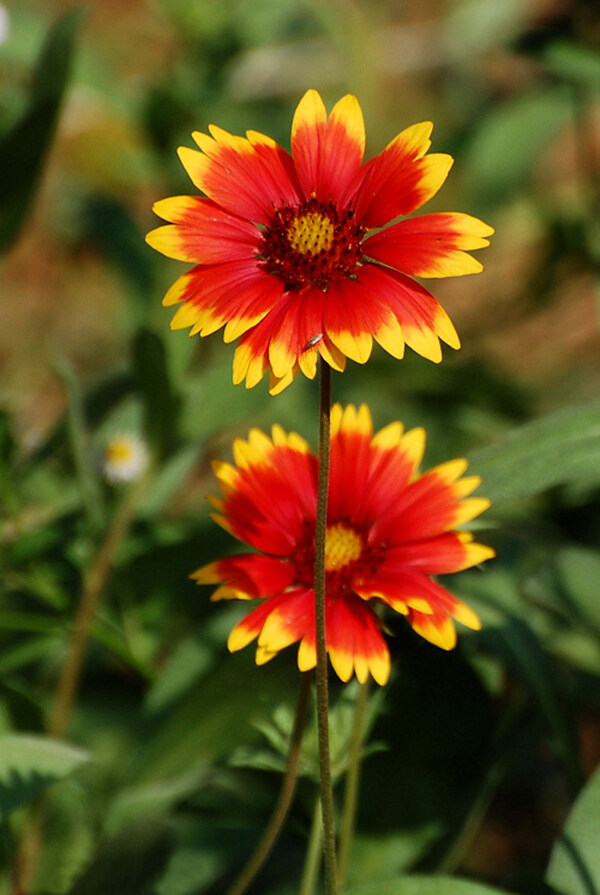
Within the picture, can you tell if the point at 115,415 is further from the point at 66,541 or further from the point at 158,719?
the point at 158,719

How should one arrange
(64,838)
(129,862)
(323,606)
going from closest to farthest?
(323,606) < (129,862) < (64,838)

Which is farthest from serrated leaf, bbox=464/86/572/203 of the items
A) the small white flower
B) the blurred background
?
the small white flower

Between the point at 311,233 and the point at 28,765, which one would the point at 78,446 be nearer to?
the point at 28,765

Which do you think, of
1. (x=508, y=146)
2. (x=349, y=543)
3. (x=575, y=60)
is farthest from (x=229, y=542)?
(x=508, y=146)

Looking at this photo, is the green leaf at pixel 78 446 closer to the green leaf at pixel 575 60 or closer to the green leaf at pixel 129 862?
the green leaf at pixel 129 862

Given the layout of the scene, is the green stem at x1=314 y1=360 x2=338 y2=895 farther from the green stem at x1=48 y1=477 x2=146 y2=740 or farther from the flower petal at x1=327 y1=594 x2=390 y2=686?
the green stem at x1=48 y1=477 x2=146 y2=740

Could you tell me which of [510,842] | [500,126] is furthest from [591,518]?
[500,126]

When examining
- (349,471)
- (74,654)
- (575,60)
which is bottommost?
(74,654)

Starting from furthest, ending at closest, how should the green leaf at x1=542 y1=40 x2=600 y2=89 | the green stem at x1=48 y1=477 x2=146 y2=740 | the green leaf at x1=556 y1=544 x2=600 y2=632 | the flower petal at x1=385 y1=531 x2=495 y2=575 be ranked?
the green leaf at x1=542 y1=40 x2=600 y2=89
the green stem at x1=48 y1=477 x2=146 y2=740
the green leaf at x1=556 y1=544 x2=600 y2=632
the flower petal at x1=385 y1=531 x2=495 y2=575
